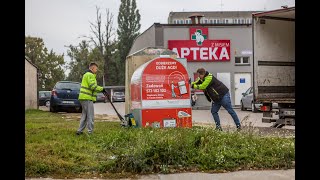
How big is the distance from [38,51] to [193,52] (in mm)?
18923

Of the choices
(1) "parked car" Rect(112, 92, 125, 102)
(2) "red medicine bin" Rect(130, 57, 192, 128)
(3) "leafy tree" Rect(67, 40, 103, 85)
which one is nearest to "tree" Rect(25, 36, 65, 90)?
(3) "leafy tree" Rect(67, 40, 103, 85)

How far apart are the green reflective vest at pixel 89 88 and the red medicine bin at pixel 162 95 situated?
1485mm

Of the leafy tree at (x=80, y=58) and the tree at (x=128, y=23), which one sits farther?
the tree at (x=128, y=23)

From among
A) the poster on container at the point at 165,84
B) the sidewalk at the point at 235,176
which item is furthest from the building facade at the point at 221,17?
the sidewalk at the point at 235,176

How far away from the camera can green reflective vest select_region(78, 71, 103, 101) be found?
1039 cm

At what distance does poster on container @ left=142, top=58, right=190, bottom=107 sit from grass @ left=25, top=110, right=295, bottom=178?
341 cm

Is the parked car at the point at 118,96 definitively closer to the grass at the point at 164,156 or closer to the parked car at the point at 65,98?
the parked car at the point at 65,98

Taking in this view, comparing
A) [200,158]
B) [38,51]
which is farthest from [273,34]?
[38,51]

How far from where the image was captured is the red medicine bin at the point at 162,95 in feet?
37.9

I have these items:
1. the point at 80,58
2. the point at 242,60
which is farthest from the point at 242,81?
the point at 80,58

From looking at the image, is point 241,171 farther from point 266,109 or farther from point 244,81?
point 244,81

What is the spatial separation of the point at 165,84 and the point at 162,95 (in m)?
0.30

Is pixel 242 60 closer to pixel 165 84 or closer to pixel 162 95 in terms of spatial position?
pixel 165 84

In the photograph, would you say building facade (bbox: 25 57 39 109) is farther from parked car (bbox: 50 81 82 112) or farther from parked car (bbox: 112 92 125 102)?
parked car (bbox: 112 92 125 102)
